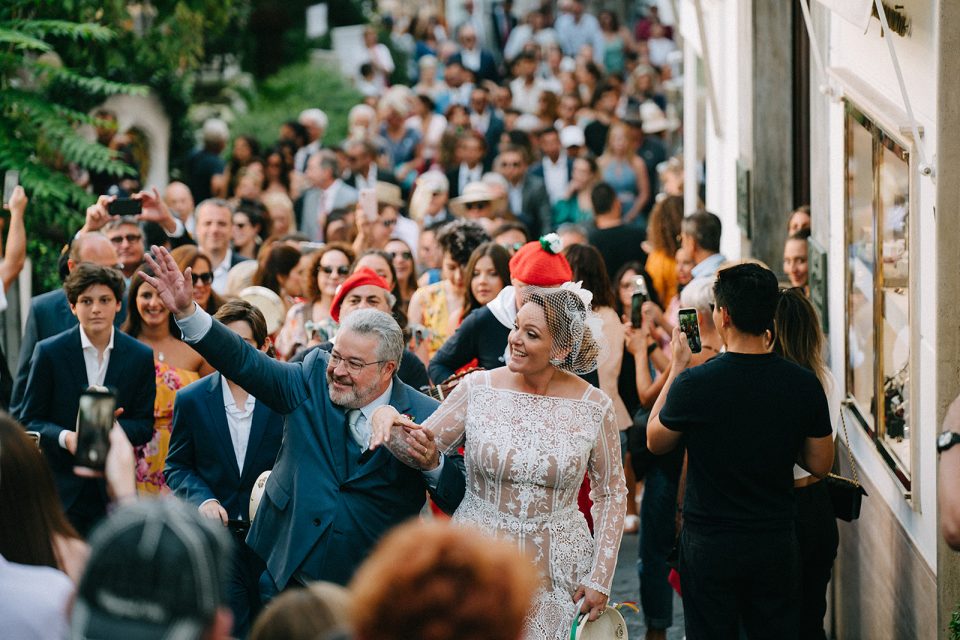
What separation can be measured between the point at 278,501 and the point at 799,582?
6.61 feet

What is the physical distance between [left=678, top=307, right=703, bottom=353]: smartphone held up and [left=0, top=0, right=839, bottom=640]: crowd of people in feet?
0.08

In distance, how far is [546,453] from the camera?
18.4 ft

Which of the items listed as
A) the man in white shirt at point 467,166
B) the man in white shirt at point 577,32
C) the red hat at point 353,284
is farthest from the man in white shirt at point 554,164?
the red hat at point 353,284

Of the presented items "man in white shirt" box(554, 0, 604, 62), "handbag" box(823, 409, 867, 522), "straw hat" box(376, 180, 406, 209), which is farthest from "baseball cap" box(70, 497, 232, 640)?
"man in white shirt" box(554, 0, 604, 62)

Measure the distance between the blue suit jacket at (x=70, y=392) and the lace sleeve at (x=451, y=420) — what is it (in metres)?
2.18

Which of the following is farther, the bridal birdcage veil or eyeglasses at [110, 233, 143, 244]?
eyeglasses at [110, 233, 143, 244]

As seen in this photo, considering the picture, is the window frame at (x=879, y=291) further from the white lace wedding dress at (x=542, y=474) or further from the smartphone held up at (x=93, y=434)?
the smartphone held up at (x=93, y=434)

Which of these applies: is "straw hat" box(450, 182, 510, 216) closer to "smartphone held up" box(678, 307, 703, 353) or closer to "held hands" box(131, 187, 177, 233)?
"held hands" box(131, 187, 177, 233)

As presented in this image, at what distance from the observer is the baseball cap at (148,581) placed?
2.82 meters

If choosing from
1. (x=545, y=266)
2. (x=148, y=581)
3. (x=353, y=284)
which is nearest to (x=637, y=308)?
(x=545, y=266)

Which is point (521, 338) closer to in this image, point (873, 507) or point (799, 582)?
point (799, 582)

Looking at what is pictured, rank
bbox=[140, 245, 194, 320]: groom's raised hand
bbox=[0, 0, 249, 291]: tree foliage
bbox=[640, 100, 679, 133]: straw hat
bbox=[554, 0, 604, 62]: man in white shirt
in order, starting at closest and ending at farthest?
bbox=[140, 245, 194, 320]: groom's raised hand
bbox=[0, 0, 249, 291]: tree foliage
bbox=[640, 100, 679, 133]: straw hat
bbox=[554, 0, 604, 62]: man in white shirt

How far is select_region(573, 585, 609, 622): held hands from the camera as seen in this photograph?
5.68 meters

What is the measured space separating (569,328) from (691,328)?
0.80 meters
